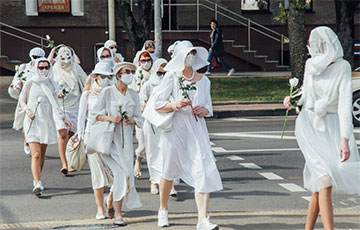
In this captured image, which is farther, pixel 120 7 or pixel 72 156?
pixel 120 7

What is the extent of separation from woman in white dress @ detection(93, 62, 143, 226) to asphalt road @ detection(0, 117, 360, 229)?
16.6 inches

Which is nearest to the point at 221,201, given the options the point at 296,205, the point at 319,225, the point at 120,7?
the point at 296,205

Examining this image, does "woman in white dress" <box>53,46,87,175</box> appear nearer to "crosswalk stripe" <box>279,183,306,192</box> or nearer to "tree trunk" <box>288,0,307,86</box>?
"crosswalk stripe" <box>279,183,306,192</box>

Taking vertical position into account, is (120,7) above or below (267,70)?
above

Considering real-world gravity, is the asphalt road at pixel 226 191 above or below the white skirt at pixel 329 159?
below

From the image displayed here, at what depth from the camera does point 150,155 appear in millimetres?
10367

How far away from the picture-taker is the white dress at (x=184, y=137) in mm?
8086

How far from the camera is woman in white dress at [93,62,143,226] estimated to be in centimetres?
846

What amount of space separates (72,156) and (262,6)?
2325cm

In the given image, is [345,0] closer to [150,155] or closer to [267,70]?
[267,70]

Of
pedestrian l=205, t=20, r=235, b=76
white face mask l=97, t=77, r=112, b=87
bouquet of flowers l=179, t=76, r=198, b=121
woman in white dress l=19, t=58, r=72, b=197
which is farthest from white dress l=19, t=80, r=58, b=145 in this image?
pedestrian l=205, t=20, r=235, b=76

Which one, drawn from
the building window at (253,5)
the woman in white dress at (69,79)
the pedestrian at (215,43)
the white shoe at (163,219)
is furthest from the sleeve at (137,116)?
the building window at (253,5)

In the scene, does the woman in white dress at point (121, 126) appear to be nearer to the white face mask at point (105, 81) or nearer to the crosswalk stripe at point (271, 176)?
the white face mask at point (105, 81)

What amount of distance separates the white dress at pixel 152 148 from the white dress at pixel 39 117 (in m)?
1.21
